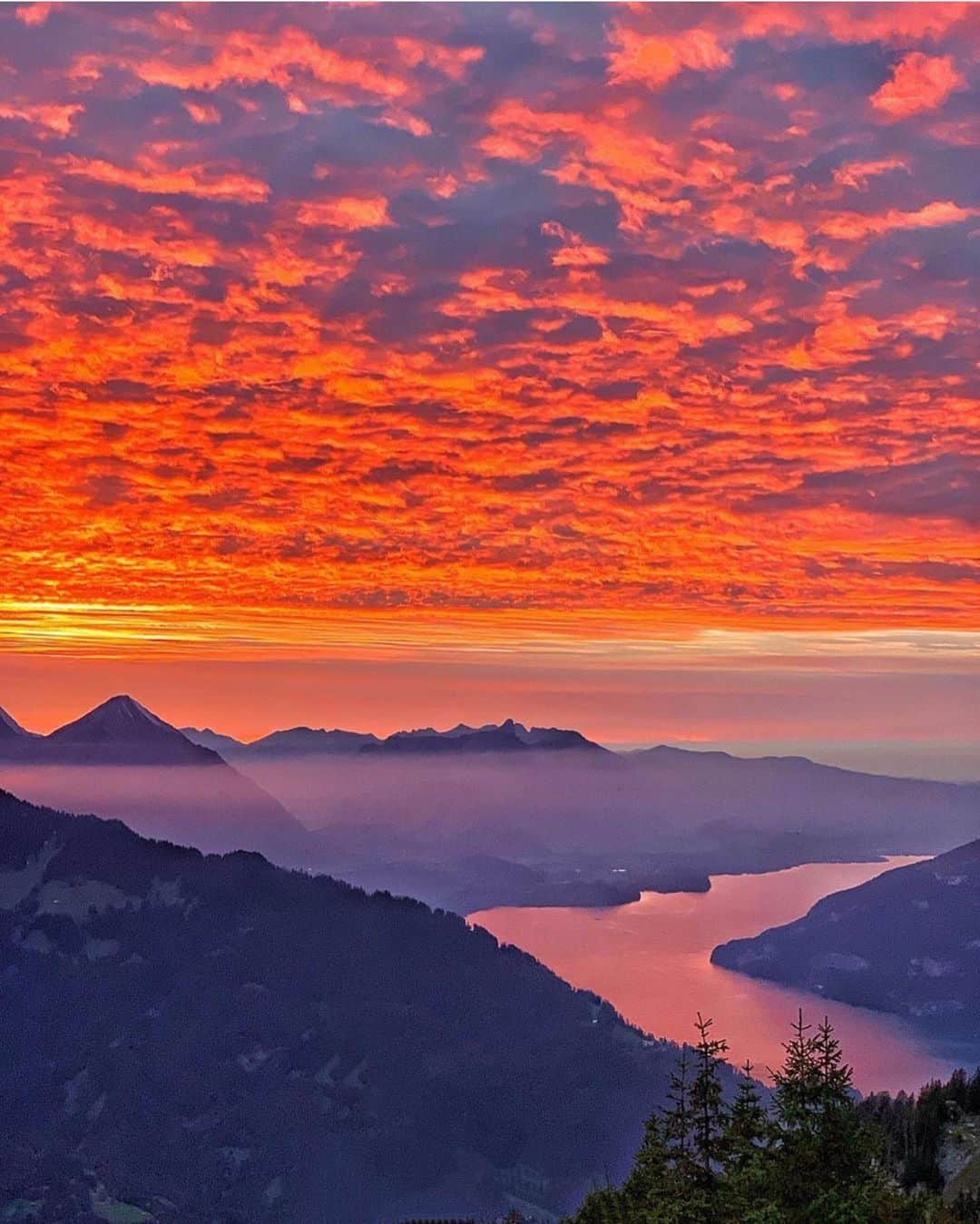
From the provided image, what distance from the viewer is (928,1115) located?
218 ft

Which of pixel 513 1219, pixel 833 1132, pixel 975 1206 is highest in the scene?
pixel 833 1132

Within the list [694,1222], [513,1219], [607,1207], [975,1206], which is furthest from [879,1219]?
[513,1219]

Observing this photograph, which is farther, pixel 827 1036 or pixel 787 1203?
pixel 827 1036

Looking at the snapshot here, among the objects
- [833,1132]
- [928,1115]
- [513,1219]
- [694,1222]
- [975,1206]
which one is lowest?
[513,1219]

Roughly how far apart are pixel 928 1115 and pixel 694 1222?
40.8 m

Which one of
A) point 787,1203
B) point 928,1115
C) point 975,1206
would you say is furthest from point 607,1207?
point 928,1115

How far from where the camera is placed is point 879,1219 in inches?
1233

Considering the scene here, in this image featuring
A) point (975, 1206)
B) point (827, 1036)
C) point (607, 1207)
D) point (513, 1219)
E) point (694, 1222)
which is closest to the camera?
point (694, 1222)

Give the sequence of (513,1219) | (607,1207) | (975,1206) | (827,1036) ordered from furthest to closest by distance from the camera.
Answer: (513,1219)
(607,1207)
(975,1206)
(827,1036)

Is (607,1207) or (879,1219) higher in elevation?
(879,1219)

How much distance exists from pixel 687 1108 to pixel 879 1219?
5.06 meters

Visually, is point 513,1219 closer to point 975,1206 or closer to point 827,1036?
point 975,1206

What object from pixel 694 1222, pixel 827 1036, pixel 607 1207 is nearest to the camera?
pixel 694 1222

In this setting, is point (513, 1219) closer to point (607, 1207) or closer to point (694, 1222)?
point (607, 1207)
